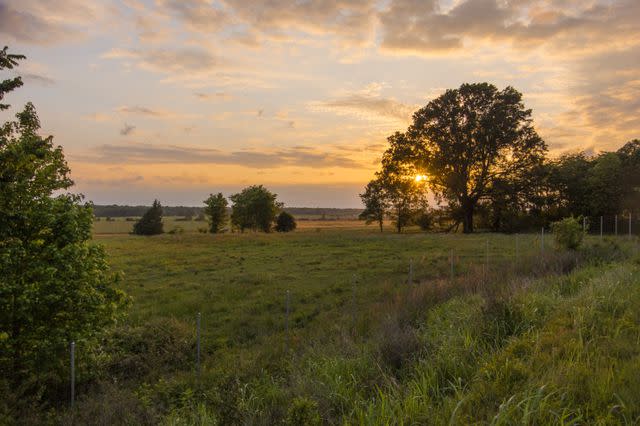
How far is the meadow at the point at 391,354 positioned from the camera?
484 cm

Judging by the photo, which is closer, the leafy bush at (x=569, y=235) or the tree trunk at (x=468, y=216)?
the leafy bush at (x=569, y=235)

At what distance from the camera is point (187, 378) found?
9805mm

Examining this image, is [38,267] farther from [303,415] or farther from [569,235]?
[569,235]

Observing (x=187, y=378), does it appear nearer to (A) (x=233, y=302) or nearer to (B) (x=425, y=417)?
(B) (x=425, y=417)

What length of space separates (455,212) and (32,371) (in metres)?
51.4

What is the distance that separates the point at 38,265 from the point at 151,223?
83741mm

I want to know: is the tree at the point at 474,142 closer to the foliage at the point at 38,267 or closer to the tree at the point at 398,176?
the tree at the point at 398,176

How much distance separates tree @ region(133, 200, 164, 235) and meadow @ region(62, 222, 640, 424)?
232 ft

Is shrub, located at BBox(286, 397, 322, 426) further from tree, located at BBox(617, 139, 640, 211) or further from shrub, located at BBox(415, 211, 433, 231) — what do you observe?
shrub, located at BBox(415, 211, 433, 231)

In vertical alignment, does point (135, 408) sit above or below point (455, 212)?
below

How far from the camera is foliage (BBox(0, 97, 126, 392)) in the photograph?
817 centimetres

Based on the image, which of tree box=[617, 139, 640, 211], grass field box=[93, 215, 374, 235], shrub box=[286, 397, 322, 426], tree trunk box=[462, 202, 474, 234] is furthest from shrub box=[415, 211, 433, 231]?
shrub box=[286, 397, 322, 426]

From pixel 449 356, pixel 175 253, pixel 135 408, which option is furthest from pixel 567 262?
pixel 175 253

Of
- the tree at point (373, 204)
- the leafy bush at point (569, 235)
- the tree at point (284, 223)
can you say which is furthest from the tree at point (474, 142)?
the tree at point (284, 223)
